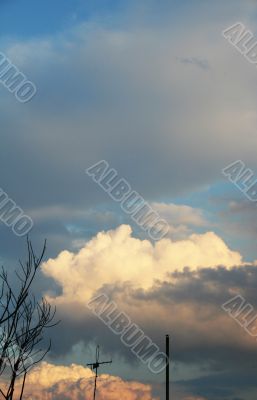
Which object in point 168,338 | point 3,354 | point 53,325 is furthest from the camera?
point 168,338

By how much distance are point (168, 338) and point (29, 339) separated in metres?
30.0

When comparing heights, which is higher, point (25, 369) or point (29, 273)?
point (29, 273)

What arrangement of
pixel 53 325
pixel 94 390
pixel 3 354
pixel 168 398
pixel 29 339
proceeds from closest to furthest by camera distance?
pixel 3 354 < pixel 29 339 < pixel 53 325 < pixel 168 398 < pixel 94 390

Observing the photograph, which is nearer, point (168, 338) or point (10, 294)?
point (10, 294)

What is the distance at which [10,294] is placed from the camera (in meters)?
14.7

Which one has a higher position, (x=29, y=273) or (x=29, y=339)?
(x=29, y=273)

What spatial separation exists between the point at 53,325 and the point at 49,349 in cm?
67

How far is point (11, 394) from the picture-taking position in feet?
48.8

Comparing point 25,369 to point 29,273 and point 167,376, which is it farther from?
point 167,376

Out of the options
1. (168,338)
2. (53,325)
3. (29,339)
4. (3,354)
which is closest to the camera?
(3,354)

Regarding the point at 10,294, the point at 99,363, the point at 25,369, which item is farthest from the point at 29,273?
the point at 99,363

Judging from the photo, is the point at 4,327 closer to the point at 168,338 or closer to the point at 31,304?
the point at 31,304

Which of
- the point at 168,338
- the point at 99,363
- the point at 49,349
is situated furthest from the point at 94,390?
the point at 49,349

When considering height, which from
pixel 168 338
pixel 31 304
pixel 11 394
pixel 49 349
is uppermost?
pixel 168 338
